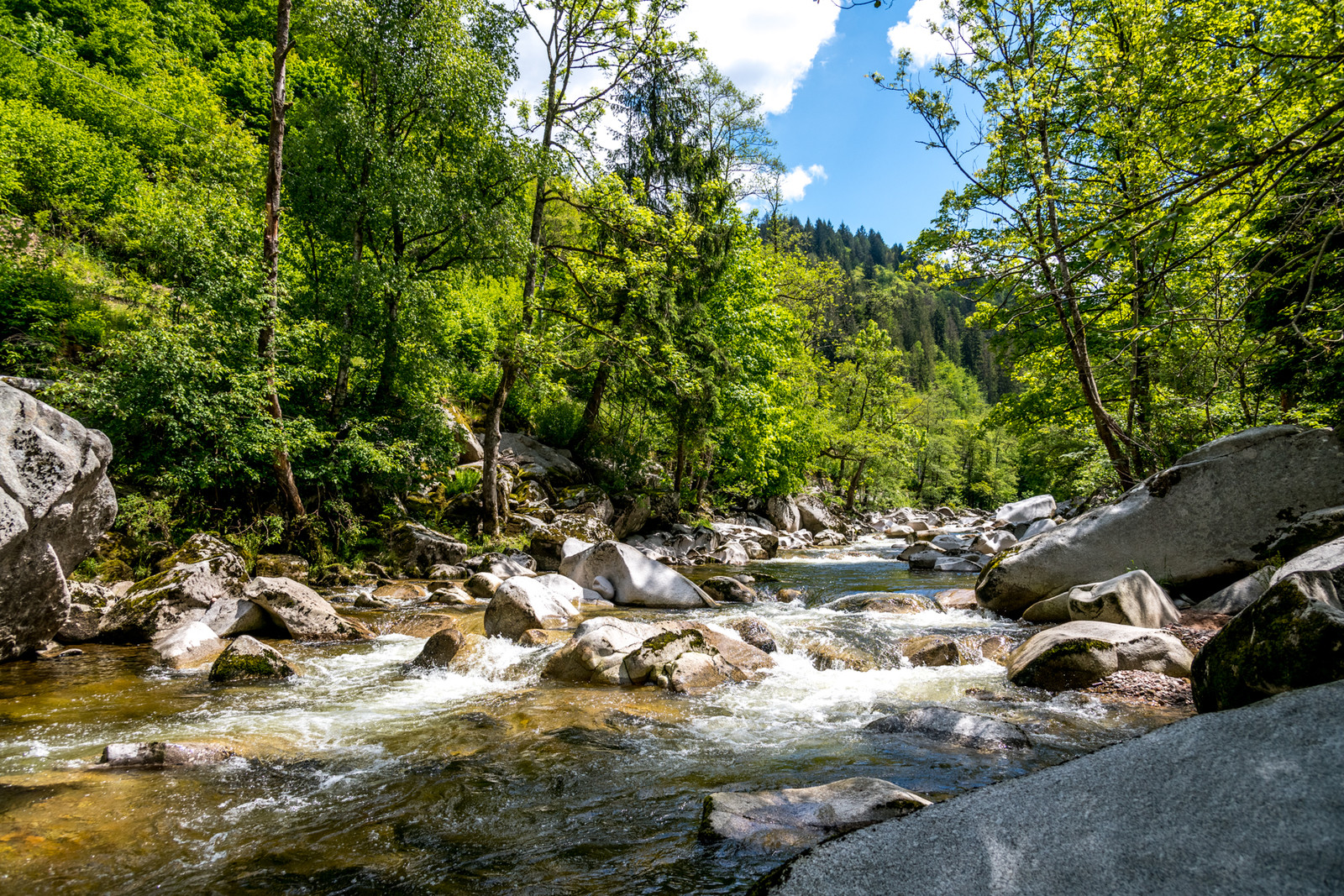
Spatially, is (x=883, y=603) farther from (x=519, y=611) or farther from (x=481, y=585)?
(x=481, y=585)

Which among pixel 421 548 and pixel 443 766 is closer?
pixel 443 766

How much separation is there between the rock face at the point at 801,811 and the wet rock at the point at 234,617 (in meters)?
7.81

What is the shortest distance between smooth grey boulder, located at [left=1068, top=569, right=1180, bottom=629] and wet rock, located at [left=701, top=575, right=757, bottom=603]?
5.99 metres

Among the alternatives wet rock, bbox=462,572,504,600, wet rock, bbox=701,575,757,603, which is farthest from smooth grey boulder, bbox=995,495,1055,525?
wet rock, bbox=462,572,504,600

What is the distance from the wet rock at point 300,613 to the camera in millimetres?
8781

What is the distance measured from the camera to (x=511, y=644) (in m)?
8.42

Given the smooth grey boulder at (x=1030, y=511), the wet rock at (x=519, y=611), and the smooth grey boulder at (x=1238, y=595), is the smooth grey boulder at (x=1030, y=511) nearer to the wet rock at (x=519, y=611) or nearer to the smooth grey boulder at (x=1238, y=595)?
the smooth grey boulder at (x=1238, y=595)

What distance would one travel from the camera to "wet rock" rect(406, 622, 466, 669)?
759 cm

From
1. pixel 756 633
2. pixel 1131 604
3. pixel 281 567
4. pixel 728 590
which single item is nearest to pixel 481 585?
pixel 281 567

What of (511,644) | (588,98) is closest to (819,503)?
(588,98)

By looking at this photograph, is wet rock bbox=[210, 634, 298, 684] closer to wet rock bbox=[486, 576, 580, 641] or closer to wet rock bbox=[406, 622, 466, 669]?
wet rock bbox=[406, 622, 466, 669]

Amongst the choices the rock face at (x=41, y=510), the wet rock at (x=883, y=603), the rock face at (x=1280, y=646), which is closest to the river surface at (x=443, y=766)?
the rock face at (x=41, y=510)

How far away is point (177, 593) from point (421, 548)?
5514 mm

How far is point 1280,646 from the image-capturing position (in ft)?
11.5
